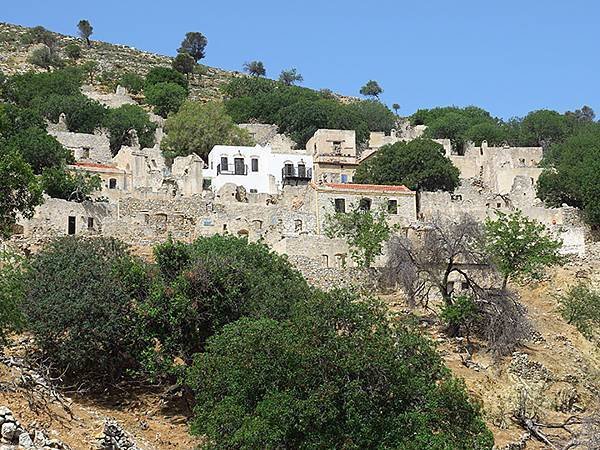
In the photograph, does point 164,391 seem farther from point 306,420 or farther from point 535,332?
point 535,332

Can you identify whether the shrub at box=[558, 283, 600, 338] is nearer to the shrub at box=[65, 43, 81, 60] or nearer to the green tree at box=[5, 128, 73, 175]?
the green tree at box=[5, 128, 73, 175]

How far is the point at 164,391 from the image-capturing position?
2862 cm

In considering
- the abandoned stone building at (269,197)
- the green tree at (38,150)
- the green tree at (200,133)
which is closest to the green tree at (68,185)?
the abandoned stone building at (269,197)

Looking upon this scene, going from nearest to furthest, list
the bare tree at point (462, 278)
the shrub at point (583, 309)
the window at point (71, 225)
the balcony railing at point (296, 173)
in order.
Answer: the bare tree at point (462, 278) < the shrub at point (583, 309) < the window at point (71, 225) < the balcony railing at point (296, 173)

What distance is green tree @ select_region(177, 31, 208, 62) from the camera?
129m

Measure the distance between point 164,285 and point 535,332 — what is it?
15532mm

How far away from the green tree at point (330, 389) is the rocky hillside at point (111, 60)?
3097 inches

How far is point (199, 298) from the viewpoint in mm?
28297

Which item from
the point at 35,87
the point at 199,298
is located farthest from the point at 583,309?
the point at 35,87

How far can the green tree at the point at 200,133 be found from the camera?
6688cm

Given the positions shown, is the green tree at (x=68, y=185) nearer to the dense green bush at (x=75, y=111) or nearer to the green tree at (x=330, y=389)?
the dense green bush at (x=75, y=111)

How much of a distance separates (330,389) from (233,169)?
127 feet

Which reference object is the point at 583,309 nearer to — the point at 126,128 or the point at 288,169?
the point at 288,169

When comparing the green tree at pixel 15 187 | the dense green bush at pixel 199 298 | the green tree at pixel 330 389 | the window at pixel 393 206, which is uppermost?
the green tree at pixel 15 187
